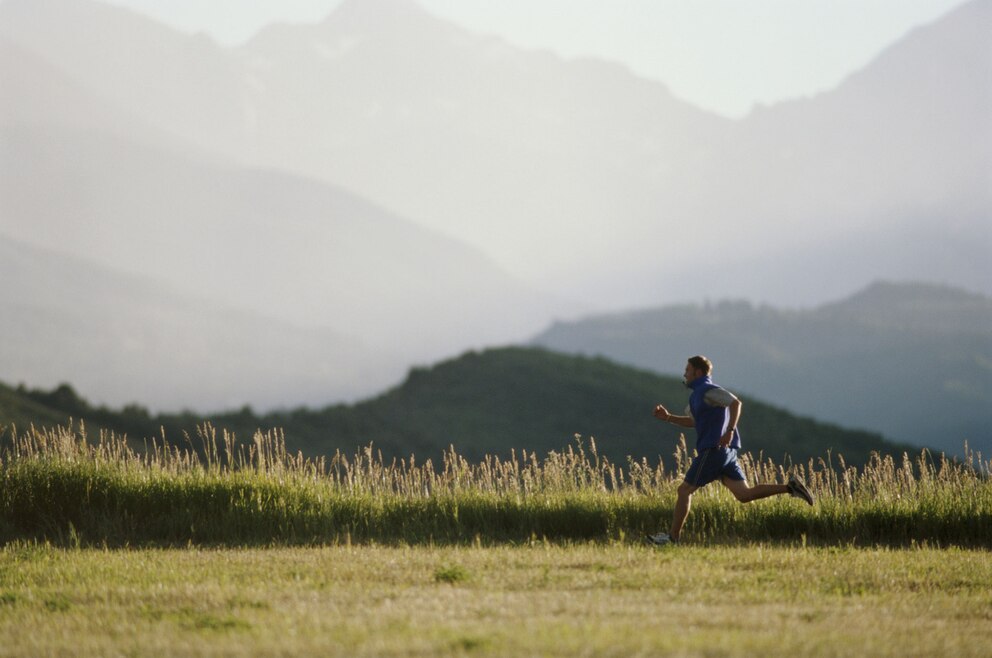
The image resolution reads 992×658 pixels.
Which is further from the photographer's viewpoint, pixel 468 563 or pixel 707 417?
pixel 707 417

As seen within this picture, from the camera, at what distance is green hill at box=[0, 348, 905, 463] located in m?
56.3

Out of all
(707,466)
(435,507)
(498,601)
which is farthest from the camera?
(435,507)

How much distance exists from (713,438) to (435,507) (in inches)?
A: 166

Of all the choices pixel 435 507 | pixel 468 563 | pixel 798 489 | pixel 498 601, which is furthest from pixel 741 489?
pixel 435 507

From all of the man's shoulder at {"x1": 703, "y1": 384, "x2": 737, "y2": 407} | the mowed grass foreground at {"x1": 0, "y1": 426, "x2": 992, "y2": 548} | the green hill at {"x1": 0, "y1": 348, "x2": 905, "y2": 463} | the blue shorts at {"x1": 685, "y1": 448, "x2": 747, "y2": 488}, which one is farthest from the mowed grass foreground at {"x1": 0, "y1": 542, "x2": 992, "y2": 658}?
the green hill at {"x1": 0, "y1": 348, "x2": 905, "y2": 463}

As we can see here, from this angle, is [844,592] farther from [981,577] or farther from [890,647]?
[890,647]

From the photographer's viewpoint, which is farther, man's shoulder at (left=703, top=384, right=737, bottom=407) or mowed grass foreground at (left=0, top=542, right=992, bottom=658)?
man's shoulder at (left=703, top=384, right=737, bottom=407)

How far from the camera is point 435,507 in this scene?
14438 mm

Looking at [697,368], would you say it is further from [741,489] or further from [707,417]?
[741,489]

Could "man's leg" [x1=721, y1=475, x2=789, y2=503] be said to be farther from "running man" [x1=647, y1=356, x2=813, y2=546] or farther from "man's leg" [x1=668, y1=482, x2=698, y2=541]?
"man's leg" [x1=668, y1=482, x2=698, y2=541]

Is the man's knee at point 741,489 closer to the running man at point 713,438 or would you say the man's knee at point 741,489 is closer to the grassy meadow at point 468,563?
the running man at point 713,438

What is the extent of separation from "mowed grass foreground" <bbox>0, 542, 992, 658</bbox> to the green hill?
40.2 meters

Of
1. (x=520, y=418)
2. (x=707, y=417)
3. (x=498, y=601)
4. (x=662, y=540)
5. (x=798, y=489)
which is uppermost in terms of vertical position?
(x=520, y=418)

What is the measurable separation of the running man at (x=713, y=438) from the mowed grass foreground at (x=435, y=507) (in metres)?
1.40
